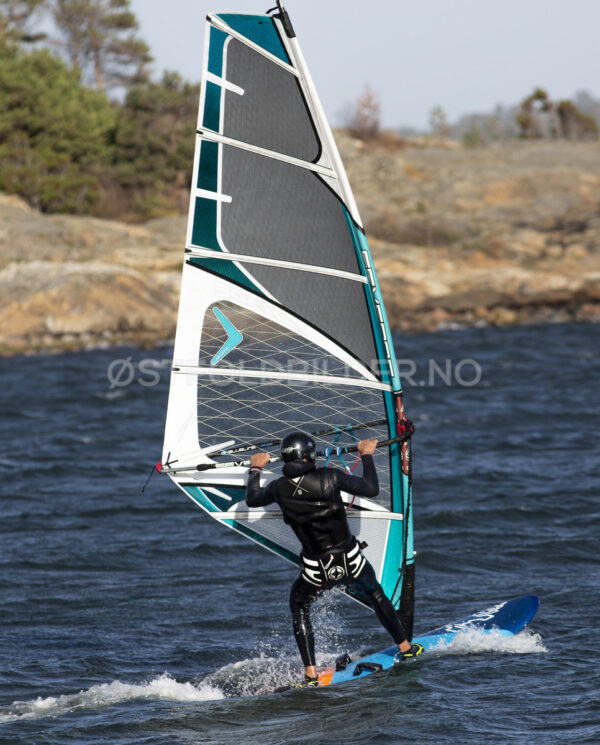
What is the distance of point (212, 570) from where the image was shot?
30.8 feet

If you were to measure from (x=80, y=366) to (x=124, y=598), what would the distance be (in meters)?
13.8

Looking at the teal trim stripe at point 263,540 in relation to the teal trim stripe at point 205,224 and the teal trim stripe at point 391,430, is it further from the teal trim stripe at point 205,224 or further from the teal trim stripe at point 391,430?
the teal trim stripe at point 205,224

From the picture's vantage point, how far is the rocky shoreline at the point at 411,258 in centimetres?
2475

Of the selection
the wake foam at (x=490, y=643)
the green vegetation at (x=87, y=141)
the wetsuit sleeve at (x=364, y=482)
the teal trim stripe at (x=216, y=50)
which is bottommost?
the wake foam at (x=490, y=643)

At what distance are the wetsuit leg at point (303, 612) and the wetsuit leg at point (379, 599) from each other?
12.2 inches

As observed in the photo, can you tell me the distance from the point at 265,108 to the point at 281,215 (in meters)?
0.74

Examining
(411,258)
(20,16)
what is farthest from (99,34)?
(411,258)

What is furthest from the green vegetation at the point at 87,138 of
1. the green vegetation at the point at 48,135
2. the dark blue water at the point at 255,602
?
the dark blue water at the point at 255,602

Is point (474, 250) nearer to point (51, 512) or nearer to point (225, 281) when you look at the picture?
point (51, 512)

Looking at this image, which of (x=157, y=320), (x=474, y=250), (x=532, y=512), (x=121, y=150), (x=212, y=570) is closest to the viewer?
(x=212, y=570)

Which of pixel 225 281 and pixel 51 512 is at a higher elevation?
pixel 225 281

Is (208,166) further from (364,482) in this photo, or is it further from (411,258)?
(411,258)

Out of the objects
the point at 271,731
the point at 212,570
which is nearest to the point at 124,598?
the point at 212,570

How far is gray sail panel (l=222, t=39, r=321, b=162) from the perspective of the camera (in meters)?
6.52
